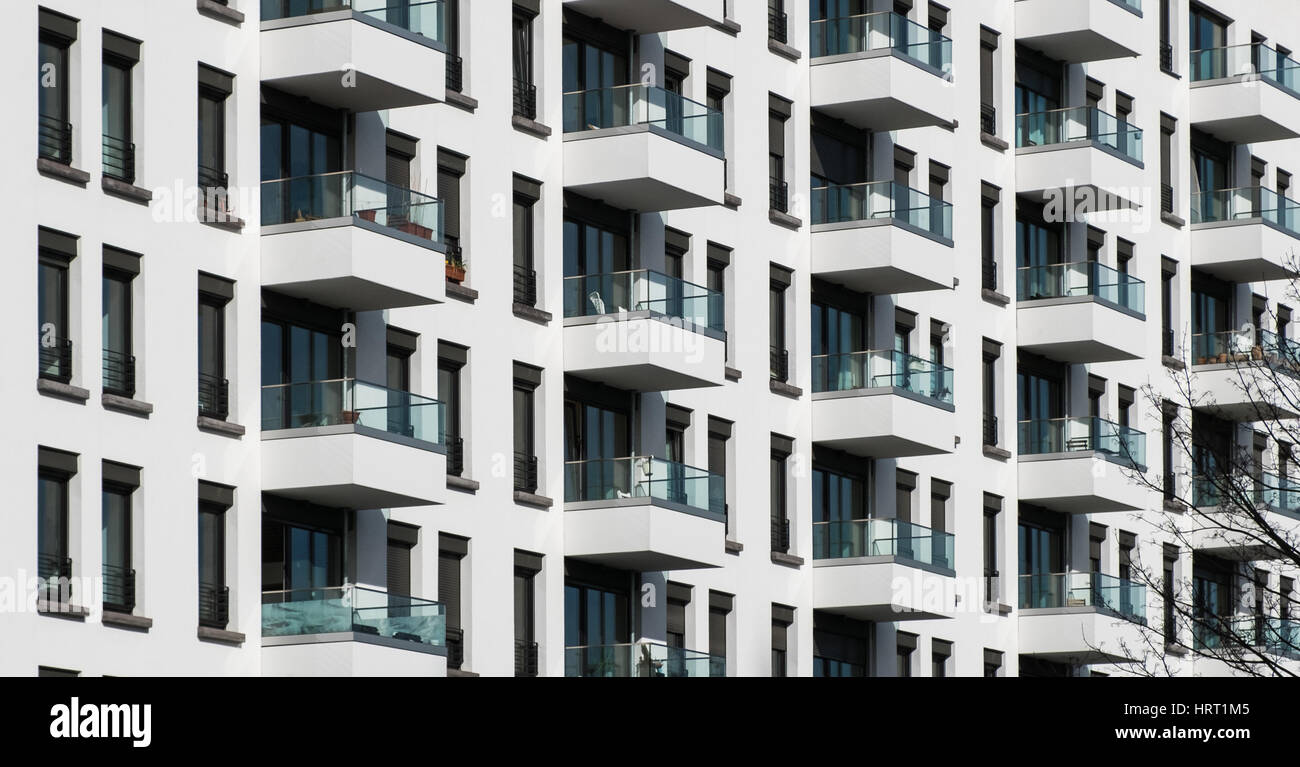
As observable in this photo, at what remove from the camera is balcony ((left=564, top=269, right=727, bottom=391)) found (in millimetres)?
45844

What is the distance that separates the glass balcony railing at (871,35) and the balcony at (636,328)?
8.47 m

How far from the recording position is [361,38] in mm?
40156

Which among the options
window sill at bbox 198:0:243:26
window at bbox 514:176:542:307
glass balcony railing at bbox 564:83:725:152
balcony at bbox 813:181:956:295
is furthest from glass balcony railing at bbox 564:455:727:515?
window sill at bbox 198:0:243:26

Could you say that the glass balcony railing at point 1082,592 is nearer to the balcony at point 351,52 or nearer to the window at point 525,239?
the window at point 525,239

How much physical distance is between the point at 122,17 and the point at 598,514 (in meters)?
12.7

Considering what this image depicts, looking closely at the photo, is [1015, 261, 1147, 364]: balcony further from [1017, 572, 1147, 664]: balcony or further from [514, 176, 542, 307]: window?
[514, 176, 542, 307]: window

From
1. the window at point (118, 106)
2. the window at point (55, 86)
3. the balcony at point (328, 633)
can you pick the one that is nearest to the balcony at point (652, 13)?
the window at point (118, 106)

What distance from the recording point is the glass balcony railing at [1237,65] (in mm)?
66188

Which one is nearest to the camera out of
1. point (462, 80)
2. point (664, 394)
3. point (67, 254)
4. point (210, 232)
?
point (67, 254)

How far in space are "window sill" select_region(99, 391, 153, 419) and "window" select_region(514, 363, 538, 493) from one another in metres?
9.00

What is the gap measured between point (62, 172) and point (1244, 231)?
36208mm

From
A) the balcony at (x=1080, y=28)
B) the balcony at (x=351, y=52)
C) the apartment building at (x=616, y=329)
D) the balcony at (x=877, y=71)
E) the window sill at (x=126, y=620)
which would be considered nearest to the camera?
the window sill at (x=126, y=620)
